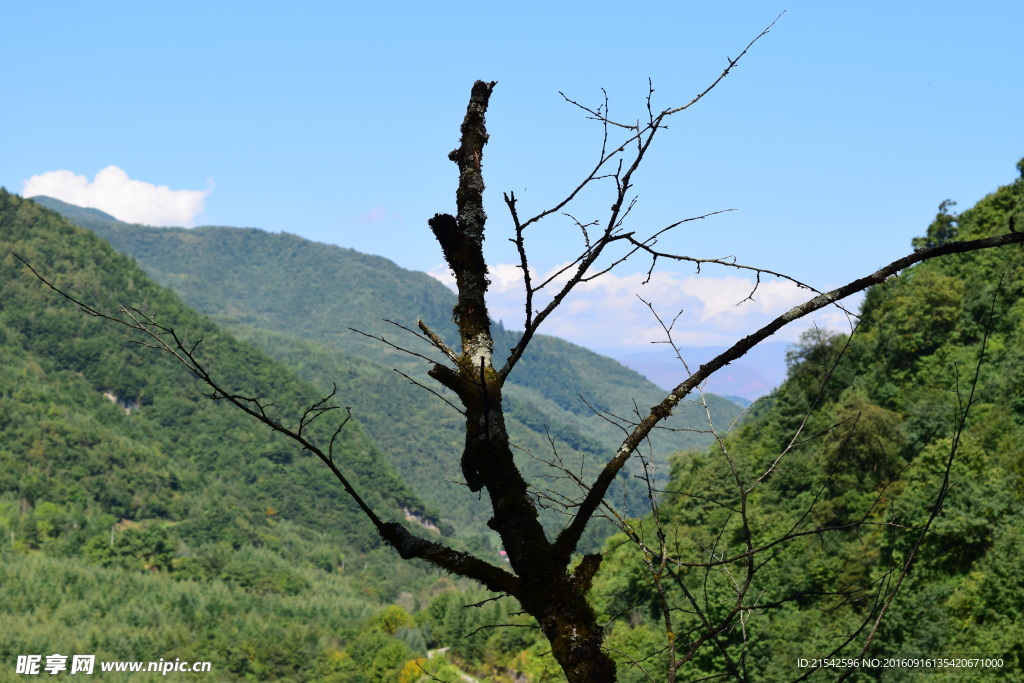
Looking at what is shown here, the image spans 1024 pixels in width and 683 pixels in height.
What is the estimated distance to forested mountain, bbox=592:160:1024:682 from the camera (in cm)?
2303

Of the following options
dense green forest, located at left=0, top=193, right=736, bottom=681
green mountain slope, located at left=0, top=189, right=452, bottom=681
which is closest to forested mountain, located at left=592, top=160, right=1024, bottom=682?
dense green forest, located at left=0, top=193, right=736, bottom=681

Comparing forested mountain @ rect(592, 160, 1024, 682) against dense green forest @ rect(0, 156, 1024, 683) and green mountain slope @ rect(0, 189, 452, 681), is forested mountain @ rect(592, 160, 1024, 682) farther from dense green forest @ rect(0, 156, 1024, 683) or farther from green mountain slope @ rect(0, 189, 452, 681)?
green mountain slope @ rect(0, 189, 452, 681)

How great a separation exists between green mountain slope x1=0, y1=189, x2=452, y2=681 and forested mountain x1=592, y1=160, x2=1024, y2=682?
42.8 meters

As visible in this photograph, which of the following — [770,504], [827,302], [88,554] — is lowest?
[88,554]

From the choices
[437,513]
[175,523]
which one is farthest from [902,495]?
[437,513]

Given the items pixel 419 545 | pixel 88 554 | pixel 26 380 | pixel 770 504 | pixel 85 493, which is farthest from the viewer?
pixel 26 380

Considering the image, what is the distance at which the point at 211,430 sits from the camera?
609 ft

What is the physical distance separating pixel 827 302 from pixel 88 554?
130 meters

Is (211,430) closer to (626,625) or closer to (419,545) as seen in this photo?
(626,625)

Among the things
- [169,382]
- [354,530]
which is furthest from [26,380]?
[354,530]

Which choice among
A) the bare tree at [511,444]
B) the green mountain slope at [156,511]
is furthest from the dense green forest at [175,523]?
the bare tree at [511,444]

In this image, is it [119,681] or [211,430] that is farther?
[211,430]

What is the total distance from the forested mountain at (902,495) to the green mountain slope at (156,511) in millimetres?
42772

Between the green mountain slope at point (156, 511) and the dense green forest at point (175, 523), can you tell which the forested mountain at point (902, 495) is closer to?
the dense green forest at point (175, 523)
